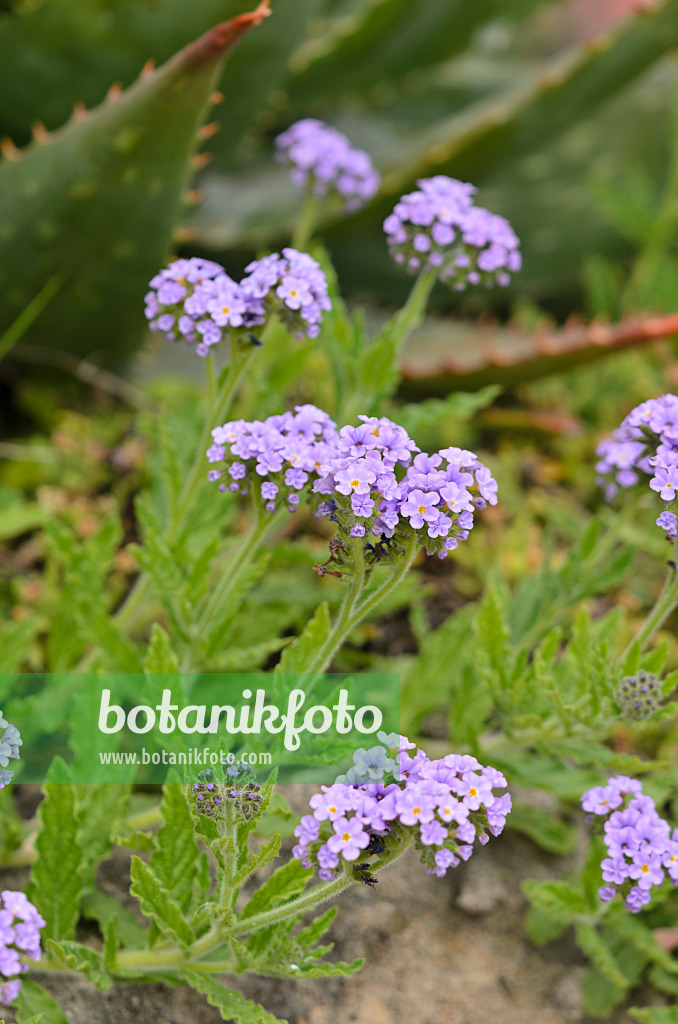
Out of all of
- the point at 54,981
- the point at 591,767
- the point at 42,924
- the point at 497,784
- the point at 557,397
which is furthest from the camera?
the point at 557,397

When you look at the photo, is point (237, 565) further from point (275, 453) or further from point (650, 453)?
point (650, 453)

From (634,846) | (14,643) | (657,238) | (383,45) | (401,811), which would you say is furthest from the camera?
(657,238)

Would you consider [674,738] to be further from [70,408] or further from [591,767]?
[70,408]

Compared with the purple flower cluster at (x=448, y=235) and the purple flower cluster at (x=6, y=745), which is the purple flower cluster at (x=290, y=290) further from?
the purple flower cluster at (x=6, y=745)

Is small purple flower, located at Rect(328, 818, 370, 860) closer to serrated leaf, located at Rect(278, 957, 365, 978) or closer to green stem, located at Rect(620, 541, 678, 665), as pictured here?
serrated leaf, located at Rect(278, 957, 365, 978)

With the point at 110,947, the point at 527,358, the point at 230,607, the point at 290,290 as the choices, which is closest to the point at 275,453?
the point at 290,290

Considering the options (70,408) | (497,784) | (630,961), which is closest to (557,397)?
(70,408)

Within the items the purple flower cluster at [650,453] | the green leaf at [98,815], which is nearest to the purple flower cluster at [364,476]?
the purple flower cluster at [650,453]
